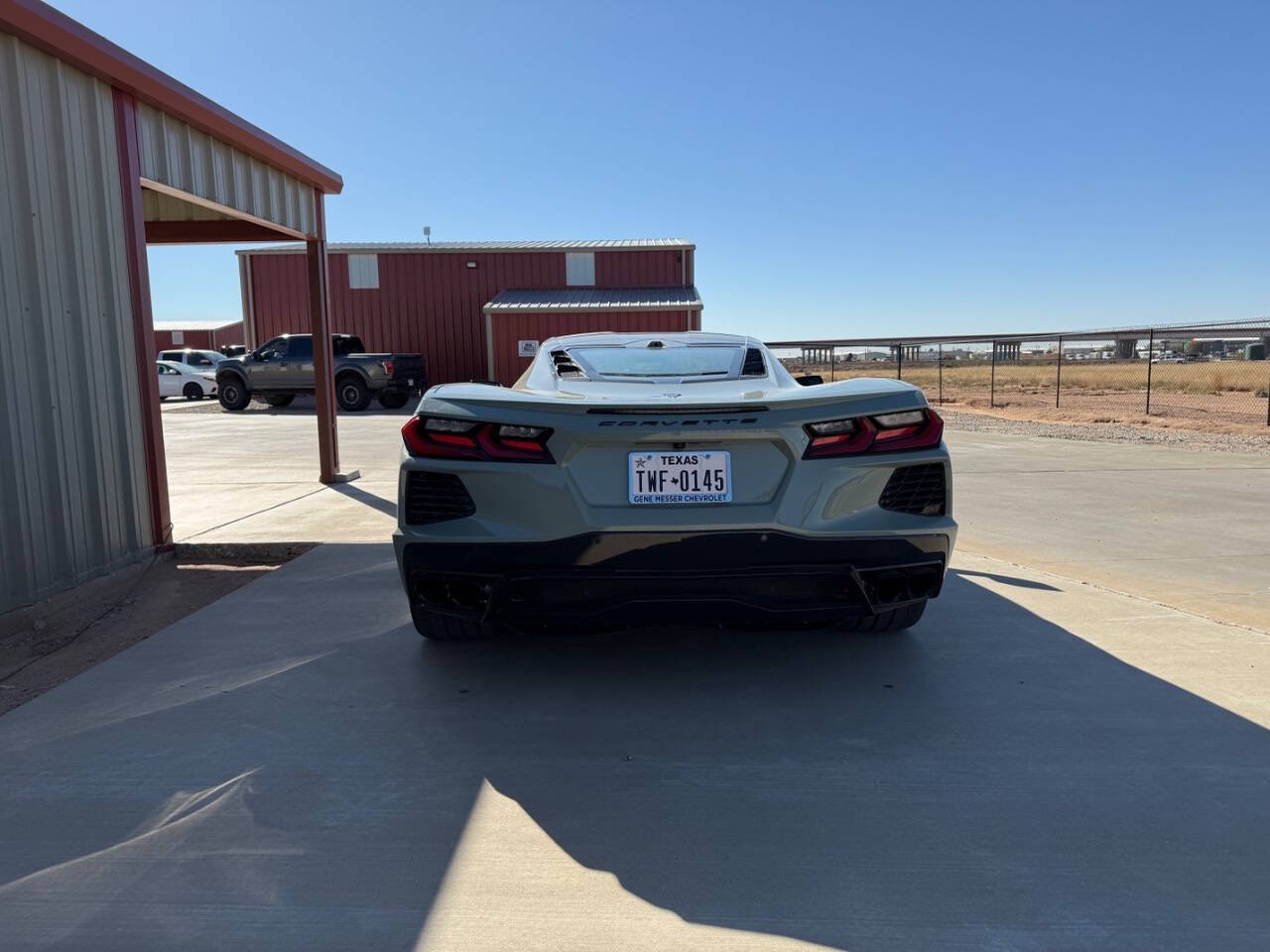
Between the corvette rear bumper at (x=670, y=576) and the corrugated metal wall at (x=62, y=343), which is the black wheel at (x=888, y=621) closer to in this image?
the corvette rear bumper at (x=670, y=576)

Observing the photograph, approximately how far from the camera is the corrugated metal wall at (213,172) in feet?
18.9

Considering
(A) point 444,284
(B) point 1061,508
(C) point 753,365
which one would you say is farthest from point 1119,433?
(A) point 444,284

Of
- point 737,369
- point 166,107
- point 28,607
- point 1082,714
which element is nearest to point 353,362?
point 166,107

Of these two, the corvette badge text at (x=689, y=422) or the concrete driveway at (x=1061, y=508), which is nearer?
the corvette badge text at (x=689, y=422)

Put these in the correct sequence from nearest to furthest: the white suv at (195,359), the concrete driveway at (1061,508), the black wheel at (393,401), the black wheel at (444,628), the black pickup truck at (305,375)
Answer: the black wheel at (444,628)
the concrete driveway at (1061,508)
the black pickup truck at (305,375)
the black wheel at (393,401)
the white suv at (195,359)

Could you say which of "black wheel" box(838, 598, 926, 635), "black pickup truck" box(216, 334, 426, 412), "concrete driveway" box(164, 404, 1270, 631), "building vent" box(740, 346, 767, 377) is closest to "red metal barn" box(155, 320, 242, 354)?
"black pickup truck" box(216, 334, 426, 412)

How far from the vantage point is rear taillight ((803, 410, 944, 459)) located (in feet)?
9.54

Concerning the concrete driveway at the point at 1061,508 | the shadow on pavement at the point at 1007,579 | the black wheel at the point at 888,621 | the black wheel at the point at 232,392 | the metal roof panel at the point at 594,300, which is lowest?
the concrete driveway at the point at 1061,508

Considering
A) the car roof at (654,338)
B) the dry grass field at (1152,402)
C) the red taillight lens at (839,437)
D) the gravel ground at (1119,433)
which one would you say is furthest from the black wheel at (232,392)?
the red taillight lens at (839,437)

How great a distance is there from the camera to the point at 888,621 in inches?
146

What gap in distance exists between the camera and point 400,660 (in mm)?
3600

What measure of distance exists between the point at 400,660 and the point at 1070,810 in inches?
96.4

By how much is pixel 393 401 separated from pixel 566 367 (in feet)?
61.9

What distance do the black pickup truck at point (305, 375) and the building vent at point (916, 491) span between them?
19.3m
